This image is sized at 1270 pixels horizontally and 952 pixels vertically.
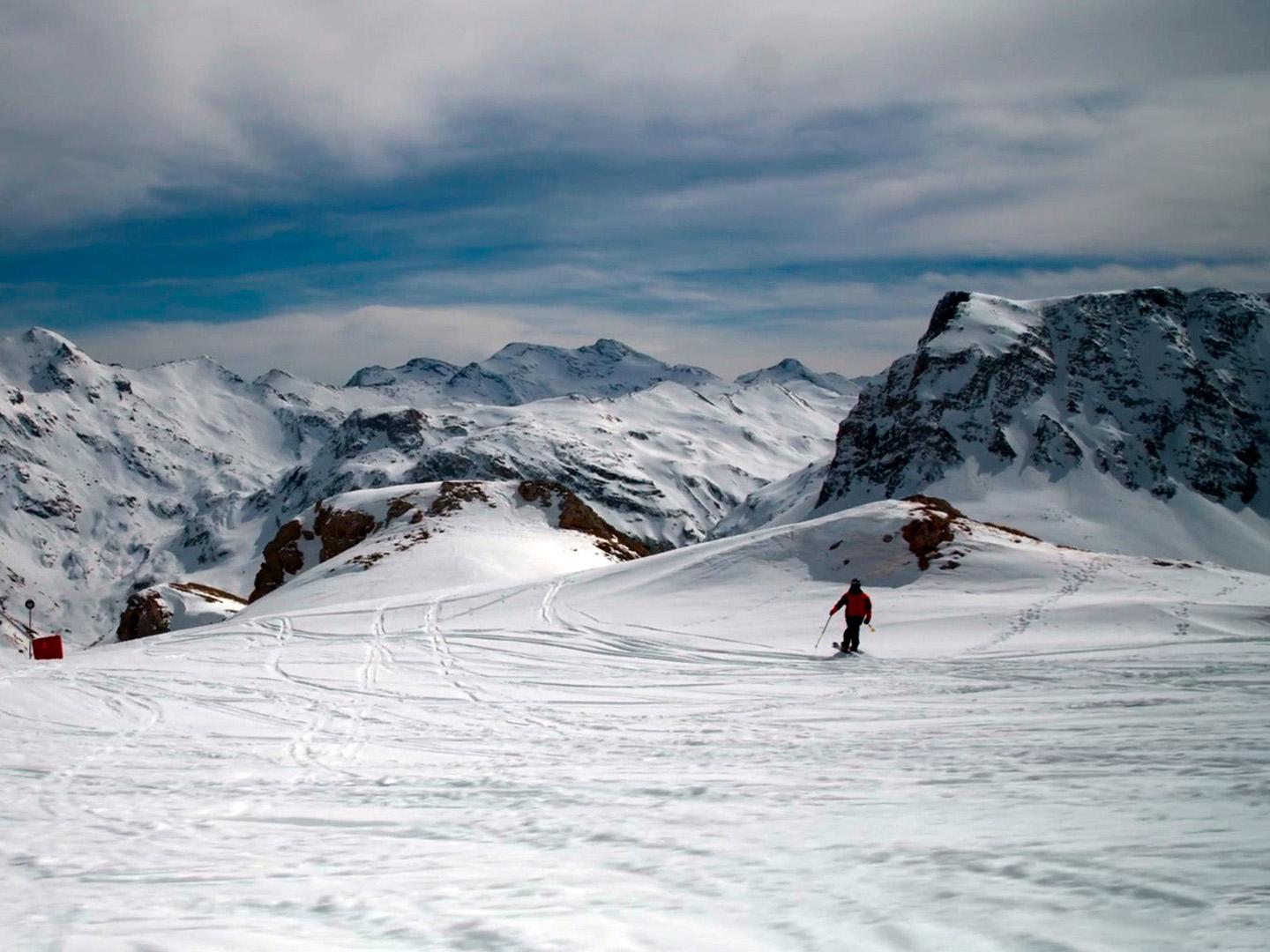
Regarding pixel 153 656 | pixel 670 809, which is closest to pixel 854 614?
pixel 670 809

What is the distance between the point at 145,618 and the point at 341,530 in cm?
1408

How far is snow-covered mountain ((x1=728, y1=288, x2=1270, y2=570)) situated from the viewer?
154m

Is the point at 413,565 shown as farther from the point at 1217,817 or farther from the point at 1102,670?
the point at 1217,817

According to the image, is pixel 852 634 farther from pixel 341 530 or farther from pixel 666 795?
pixel 341 530

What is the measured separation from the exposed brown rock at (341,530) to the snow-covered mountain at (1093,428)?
386ft

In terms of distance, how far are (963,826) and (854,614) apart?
10.7 metres

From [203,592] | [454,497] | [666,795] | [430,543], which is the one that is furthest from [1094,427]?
[666,795]

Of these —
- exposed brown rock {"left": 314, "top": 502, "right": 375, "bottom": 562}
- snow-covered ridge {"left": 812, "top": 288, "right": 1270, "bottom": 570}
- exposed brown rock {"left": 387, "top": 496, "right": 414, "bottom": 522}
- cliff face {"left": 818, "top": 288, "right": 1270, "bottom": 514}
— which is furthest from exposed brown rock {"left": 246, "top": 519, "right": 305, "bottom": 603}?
cliff face {"left": 818, "top": 288, "right": 1270, "bottom": 514}

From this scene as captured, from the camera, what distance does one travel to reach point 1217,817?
→ 665 cm

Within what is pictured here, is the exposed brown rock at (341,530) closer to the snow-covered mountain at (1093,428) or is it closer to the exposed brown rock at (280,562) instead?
the exposed brown rock at (280,562)

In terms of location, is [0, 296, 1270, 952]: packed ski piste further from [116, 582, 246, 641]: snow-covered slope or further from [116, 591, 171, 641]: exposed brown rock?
[116, 591, 171, 641]: exposed brown rock

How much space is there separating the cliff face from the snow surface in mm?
159540

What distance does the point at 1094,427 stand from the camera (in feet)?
579

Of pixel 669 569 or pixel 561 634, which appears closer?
pixel 561 634
